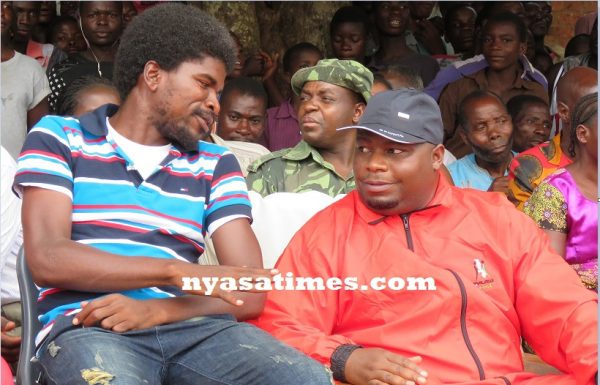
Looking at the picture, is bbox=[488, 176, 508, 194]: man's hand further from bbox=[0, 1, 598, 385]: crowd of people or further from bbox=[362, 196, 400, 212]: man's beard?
bbox=[362, 196, 400, 212]: man's beard

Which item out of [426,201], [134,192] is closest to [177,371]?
[134,192]

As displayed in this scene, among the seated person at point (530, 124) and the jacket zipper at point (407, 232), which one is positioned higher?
the seated person at point (530, 124)

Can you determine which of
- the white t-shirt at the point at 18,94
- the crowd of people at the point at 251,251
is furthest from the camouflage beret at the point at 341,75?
the white t-shirt at the point at 18,94

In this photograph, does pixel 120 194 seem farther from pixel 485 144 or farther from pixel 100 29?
pixel 100 29

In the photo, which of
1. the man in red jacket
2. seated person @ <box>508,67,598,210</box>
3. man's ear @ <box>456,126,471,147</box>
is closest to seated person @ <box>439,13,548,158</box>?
man's ear @ <box>456,126,471,147</box>

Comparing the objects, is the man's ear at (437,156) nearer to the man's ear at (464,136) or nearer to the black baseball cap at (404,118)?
the black baseball cap at (404,118)

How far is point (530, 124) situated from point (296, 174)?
2331 millimetres

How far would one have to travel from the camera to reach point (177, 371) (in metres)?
2.84

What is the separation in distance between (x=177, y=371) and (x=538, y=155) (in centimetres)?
279

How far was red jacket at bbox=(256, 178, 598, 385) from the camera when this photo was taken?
309 cm

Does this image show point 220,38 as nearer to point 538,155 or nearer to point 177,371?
point 177,371

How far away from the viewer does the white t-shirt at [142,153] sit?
3107 mm

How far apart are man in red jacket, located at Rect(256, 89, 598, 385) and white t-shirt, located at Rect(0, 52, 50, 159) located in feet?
10.1

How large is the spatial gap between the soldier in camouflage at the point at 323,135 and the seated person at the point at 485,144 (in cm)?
124
